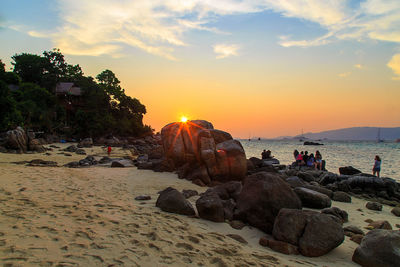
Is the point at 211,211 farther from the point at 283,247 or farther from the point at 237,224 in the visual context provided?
the point at 283,247

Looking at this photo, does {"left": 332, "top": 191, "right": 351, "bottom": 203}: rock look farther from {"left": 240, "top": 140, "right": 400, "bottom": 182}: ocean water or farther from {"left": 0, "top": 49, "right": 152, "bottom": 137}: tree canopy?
{"left": 0, "top": 49, "right": 152, "bottom": 137}: tree canopy

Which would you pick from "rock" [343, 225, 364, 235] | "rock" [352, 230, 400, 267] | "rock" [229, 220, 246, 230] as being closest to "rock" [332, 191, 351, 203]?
"rock" [343, 225, 364, 235]

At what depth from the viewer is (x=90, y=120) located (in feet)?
157

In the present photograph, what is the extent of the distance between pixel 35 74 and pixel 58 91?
13680 mm

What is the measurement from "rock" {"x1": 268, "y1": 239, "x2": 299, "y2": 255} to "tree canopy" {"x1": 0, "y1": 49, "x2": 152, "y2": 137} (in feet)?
142

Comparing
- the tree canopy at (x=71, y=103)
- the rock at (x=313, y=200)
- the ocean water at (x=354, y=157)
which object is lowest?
the ocean water at (x=354, y=157)

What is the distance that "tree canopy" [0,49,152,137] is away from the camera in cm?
4148

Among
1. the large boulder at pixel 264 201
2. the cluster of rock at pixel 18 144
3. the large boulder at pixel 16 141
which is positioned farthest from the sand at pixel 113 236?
the large boulder at pixel 16 141

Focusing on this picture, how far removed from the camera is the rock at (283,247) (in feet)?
16.8

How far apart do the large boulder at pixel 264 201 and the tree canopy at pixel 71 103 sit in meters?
42.0

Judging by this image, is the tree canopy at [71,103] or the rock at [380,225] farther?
the tree canopy at [71,103]

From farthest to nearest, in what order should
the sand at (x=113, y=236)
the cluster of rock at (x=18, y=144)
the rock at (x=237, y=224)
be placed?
the cluster of rock at (x=18, y=144) → the rock at (x=237, y=224) → the sand at (x=113, y=236)

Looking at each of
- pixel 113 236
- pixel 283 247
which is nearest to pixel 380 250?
pixel 283 247

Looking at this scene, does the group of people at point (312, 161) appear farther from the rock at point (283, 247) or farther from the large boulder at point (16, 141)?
the large boulder at point (16, 141)
